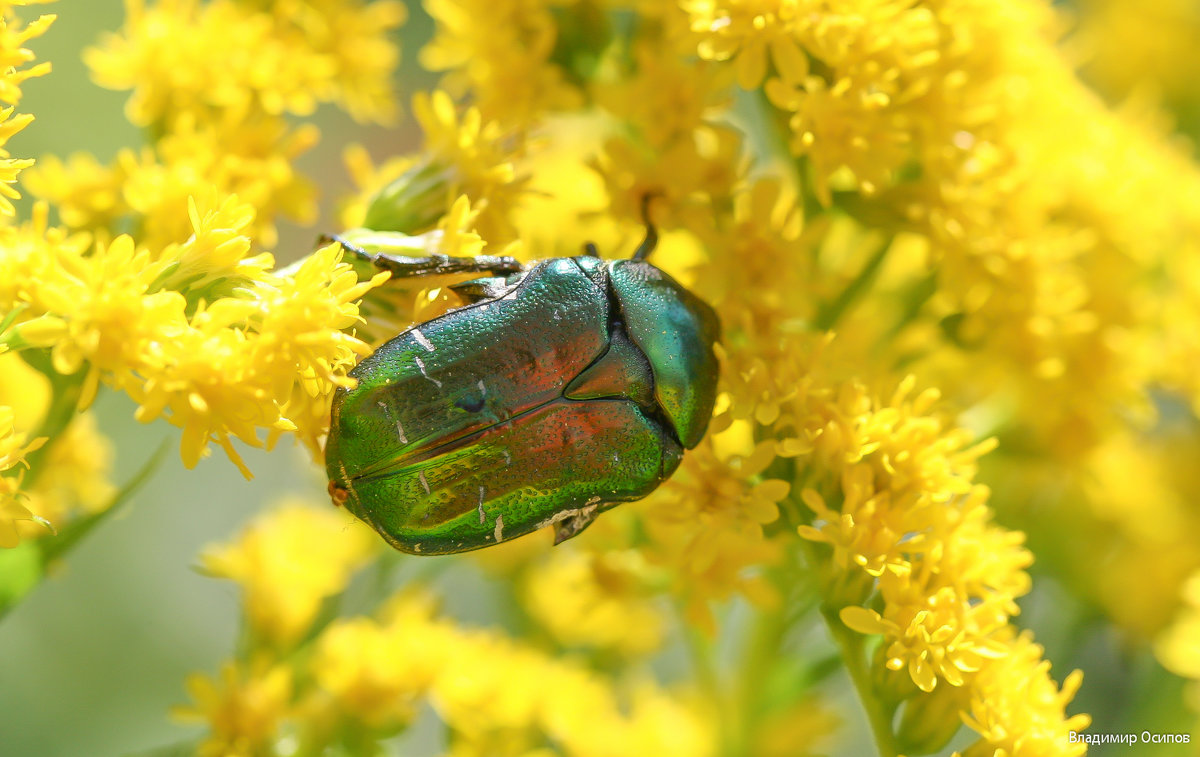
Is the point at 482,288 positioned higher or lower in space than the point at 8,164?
lower

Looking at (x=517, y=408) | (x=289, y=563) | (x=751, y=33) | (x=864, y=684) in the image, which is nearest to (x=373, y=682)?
(x=289, y=563)

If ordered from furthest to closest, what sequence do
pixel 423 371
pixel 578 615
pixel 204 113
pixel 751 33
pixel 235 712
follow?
pixel 578 615 → pixel 204 113 → pixel 235 712 → pixel 751 33 → pixel 423 371

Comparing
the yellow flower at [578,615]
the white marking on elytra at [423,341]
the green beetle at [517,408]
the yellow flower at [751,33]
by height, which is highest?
the yellow flower at [751,33]

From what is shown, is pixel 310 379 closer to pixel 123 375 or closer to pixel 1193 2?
pixel 123 375

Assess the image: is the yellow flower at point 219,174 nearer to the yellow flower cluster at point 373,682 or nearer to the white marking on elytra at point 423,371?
the white marking on elytra at point 423,371

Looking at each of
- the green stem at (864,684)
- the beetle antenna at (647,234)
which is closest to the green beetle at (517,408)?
the beetle antenna at (647,234)

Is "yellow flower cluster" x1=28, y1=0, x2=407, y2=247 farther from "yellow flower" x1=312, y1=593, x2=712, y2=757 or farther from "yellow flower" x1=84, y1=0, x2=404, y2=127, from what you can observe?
"yellow flower" x1=312, y1=593, x2=712, y2=757

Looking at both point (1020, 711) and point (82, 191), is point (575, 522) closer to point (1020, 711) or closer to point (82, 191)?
point (1020, 711)
